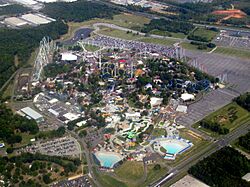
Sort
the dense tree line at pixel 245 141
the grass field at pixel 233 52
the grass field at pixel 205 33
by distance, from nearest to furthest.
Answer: the dense tree line at pixel 245 141 → the grass field at pixel 233 52 → the grass field at pixel 205 33

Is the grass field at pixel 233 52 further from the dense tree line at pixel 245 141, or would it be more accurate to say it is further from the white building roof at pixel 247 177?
the white building roof at pixel 247 177

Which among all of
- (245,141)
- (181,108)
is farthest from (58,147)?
(245,141)

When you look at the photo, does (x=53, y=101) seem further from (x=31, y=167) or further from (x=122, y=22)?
(x=122, y=22)

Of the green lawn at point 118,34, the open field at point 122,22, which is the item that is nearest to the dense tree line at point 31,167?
the green lawn at point 118,34

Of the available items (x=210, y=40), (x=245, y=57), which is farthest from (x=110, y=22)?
(x=245, y=57)

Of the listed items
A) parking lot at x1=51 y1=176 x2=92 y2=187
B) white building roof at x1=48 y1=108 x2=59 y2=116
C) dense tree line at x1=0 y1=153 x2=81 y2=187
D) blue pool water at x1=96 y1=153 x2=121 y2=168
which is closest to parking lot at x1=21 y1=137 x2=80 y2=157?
dense tree line at x1=0 y1=153 x2=81 y2=187

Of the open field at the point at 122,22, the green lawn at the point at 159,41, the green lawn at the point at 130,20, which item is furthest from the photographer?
the green lawn at the point at 130,20
